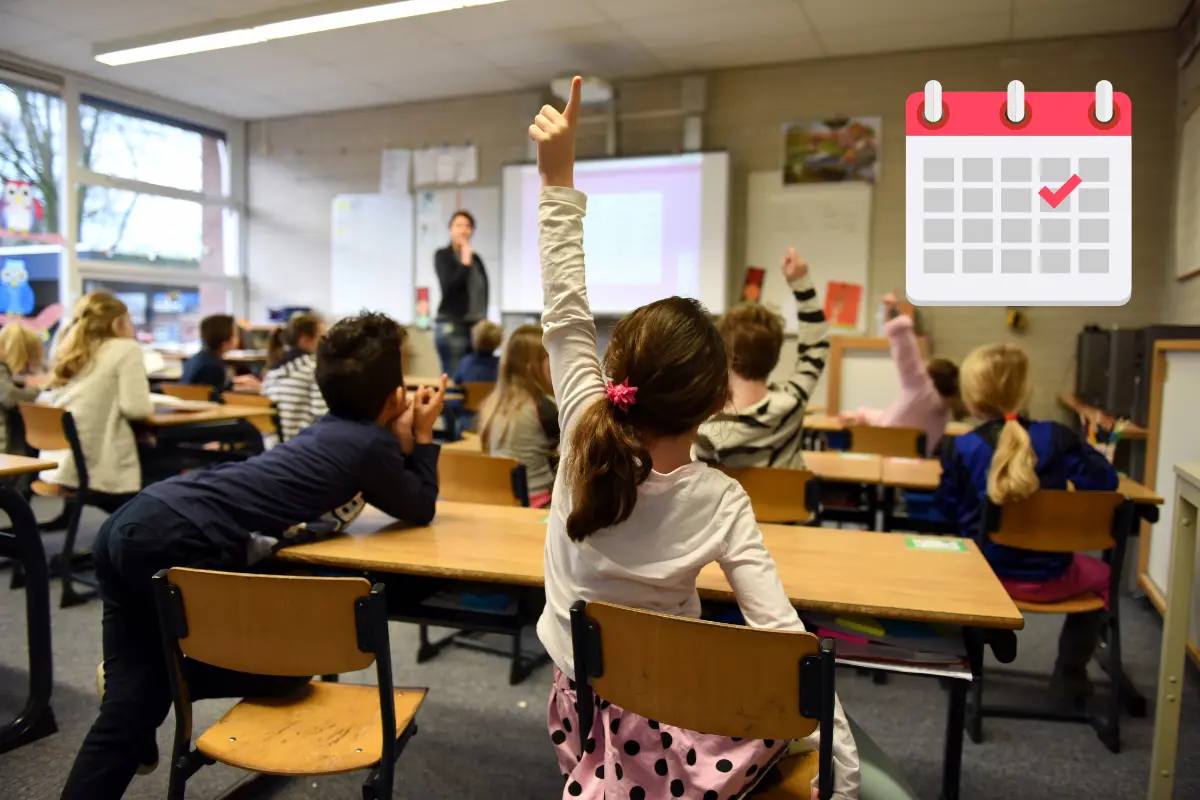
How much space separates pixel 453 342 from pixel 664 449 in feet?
17.8

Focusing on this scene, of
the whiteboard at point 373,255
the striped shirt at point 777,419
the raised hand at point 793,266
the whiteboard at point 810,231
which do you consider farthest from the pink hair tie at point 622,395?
the whiteboard at point 373,255

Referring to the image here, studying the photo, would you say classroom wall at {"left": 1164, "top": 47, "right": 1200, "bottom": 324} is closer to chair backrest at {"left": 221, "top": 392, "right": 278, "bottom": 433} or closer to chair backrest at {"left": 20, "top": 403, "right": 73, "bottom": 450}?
chair backrest at {"left": 221, "top": 392, "right": 278, "bottom": 433}

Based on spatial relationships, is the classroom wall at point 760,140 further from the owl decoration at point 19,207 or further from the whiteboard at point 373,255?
the owl decoration at point 19,207

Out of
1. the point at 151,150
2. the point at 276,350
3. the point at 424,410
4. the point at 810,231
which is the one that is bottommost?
the point at 424,410

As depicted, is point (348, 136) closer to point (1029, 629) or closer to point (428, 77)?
point (428, 77)

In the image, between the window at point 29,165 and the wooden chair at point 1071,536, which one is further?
the window at point 29,165

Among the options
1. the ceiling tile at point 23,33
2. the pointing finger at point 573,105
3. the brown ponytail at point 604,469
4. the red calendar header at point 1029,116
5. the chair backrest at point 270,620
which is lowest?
the chair backrest at point 270,620

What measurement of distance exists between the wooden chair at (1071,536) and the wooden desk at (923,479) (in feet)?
0.62

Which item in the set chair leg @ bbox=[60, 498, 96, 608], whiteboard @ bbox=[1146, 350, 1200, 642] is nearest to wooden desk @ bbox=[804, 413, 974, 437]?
whiteboard @ bbox=[1146, 350, 1200, 642]

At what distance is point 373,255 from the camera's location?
273 inches

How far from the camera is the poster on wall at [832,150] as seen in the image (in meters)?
5.32

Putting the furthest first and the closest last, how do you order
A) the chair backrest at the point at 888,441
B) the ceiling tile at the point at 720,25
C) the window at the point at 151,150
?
the window at the point at 151,150 < the ceiling tile at the point at 720,25 < the chair backrest at the point at 888,441

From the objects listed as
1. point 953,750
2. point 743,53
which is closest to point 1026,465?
point 953,750

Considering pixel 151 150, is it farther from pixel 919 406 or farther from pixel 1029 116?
pixel 1029 116
